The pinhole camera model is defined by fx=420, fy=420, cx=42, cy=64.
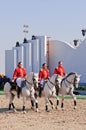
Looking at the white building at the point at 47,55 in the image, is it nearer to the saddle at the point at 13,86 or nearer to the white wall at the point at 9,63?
the white wall at the point at 9,63

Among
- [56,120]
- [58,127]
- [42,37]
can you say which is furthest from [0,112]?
[42,37]

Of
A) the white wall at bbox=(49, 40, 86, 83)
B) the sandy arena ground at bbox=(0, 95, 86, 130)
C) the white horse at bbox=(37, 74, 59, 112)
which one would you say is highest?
the white wall at bbox=(49, 40, 86, 83)

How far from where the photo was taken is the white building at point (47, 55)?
31688mm

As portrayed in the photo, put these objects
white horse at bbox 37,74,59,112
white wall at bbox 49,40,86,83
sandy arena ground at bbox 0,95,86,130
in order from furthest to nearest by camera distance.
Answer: white wall at bbox 49,40,86,83, white horse at bbox 37,74,59,112, sandy arena ground at bbox 0,95,86,130

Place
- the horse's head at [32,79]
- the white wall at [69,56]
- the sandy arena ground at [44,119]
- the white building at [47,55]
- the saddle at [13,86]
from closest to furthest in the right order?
the sandy arena ground at [44,119] < the horse's head at [32,79] < the saddle at [13,86] < the white wall at [69,56] < the white building at [47,55]

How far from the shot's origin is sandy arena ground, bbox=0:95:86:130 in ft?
39.7

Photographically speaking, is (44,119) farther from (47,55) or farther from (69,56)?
(47,55)

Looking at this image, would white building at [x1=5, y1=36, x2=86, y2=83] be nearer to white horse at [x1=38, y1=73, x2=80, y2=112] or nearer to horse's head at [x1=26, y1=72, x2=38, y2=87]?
white horse at [x1=38, y1=73, x2=80, y2=112]

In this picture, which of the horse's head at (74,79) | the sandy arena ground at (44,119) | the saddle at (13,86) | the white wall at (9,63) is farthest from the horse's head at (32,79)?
the white wall at (9,63)

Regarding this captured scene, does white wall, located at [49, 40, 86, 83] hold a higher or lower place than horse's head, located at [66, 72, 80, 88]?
higher

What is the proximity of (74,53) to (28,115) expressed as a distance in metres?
17.6

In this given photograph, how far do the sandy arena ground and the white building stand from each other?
1431 centimetres

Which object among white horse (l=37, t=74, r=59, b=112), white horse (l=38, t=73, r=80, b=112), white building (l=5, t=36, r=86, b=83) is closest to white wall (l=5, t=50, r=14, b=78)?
white building (l=5, t=36, r=86, b=83)

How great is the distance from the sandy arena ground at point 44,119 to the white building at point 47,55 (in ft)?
47.0
